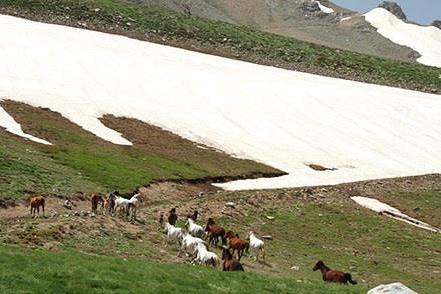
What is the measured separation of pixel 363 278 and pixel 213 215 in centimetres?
1197

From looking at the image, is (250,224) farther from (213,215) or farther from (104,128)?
(104,128)

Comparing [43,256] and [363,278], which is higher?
[43,256]

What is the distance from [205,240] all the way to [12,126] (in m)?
27.9

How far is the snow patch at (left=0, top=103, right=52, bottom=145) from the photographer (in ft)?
185

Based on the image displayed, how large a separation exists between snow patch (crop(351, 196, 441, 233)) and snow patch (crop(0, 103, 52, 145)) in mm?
25623

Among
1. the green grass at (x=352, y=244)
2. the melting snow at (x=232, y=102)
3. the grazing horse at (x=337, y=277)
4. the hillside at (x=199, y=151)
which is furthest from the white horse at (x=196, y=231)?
the melting snow at (x=232, y=102)

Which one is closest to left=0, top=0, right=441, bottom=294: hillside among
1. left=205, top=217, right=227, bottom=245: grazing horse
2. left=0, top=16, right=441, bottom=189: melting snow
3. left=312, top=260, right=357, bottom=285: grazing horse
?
left=0, top=16, right=441, bottom=189: melting snow

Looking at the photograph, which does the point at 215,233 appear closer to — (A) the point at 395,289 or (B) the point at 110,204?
(B) the point at 110,204

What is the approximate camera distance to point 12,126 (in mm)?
58312

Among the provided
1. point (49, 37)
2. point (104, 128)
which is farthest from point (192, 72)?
point (104, 128)

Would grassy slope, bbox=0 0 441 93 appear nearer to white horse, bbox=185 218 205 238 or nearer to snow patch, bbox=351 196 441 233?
snow patch, bbox=351 196 441 233

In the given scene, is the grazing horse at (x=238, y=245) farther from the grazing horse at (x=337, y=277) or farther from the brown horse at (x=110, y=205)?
the brown horse at (x=110, y=205)

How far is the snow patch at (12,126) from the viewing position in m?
56.3

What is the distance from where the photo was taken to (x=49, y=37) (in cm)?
10156
